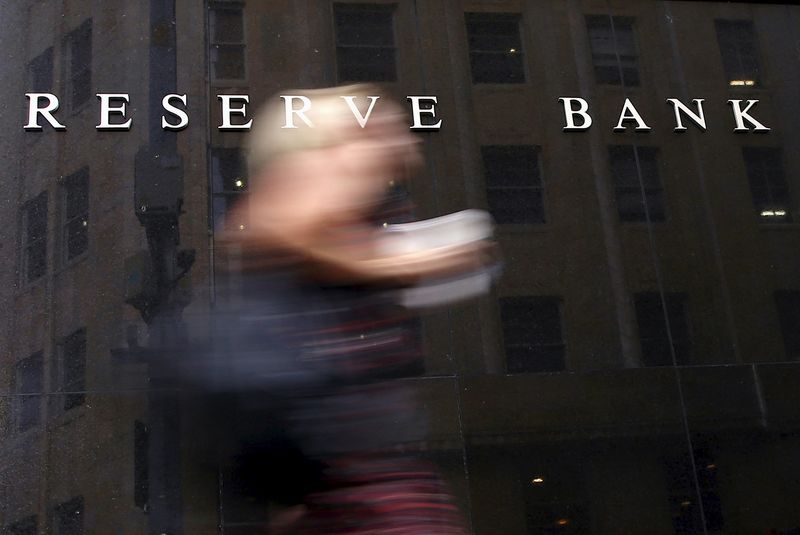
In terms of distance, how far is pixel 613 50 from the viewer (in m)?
8.20

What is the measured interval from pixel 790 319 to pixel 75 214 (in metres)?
4.82

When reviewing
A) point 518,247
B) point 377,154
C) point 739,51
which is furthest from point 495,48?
point 377,154

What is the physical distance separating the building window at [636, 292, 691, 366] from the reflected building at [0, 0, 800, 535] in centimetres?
2

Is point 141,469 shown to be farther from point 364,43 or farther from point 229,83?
point 364,43

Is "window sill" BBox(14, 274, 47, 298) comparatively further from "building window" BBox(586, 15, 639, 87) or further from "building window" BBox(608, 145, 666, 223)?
"building window" BBox(586, 15, 639, 87)

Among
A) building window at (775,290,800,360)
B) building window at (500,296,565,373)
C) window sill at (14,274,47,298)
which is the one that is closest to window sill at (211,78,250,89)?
window sill at (14,274,47,298)

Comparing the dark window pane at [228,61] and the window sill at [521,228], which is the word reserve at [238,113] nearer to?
the dark window pane at [228,61]

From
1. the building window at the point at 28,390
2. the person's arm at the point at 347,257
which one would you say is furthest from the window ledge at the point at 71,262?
the person's arm at the point at 347,257

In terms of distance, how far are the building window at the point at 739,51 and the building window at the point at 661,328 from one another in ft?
6.37

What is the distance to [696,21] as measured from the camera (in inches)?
336

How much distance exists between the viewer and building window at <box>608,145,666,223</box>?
25.2 feet

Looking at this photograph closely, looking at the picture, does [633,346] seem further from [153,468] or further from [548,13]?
[153,468]

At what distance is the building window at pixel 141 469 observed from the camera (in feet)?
20.3

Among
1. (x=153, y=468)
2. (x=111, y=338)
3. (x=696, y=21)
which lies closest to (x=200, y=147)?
A: (x=111, y=338)
